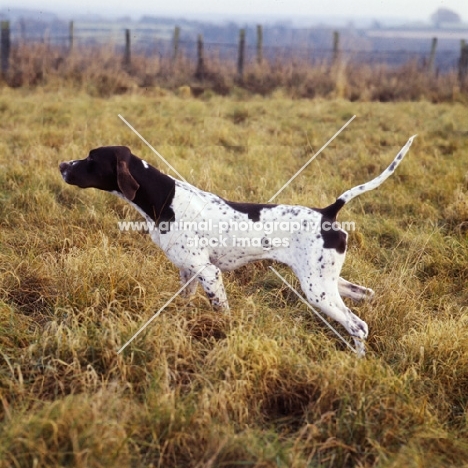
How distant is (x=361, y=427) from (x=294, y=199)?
3.09 metres

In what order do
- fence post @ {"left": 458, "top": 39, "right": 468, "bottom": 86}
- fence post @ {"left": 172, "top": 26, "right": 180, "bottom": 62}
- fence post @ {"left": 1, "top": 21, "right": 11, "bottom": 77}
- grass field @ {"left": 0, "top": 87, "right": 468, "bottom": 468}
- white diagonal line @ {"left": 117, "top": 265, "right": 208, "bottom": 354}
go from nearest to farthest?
grass field @ {"left": 0, "top": 87, "right": 468, "bottom": 468} < white diagonal line @ {"left": 117, "top": 265, "right": 208, "bottom": 354} < fence post @ {"left": 1, "top": 21, "right": 11, "bottom": 77} < fence post @ {"left": 172, "top": 26, "right": 180, "bottom": 62} < fence post @ {"left": 458, "top": 39, "right": 468, "bottom": 86}

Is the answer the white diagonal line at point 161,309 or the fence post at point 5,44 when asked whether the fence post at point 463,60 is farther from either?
the white diagonal line at point 161,309

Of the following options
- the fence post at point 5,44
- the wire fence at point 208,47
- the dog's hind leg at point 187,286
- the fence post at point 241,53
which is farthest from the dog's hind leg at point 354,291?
the fence post at point 241,53

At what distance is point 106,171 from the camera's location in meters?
3.87

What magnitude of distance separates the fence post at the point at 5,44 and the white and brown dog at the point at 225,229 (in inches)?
415

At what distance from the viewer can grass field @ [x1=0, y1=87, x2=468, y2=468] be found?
109 inches

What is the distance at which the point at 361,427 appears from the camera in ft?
9.70

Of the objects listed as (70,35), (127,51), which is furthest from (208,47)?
(70,35)

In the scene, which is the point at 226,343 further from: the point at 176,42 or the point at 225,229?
the point at 176,42

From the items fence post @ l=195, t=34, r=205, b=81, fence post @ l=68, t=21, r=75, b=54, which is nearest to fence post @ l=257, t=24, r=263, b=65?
fence post @ l=195, t=34, r=205, b=81

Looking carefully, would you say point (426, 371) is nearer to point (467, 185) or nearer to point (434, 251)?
point (434, 251)

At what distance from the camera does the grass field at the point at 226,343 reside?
278cm

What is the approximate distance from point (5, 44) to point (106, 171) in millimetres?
11034

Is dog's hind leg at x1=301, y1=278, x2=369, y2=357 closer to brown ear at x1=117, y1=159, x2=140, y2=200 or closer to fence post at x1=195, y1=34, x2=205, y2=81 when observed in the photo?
brown ear at x1=117, y1=159, x2=140, y2=200
